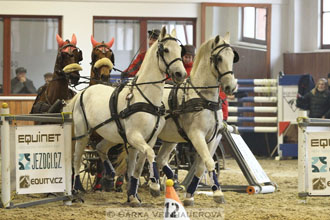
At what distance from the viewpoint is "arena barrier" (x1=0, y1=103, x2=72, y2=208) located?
6.78 meters

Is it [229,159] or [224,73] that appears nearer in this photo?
[224,73]

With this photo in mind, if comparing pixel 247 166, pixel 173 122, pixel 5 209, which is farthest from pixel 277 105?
pixel 5 209

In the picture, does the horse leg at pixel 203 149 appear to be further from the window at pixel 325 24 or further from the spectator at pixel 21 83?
the window at pixel 325 24

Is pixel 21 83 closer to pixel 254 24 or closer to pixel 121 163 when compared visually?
pixel 254 24

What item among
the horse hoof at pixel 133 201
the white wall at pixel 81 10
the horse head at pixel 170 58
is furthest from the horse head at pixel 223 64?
the white wall at pixel 81 10

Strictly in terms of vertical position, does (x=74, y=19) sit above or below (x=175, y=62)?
above

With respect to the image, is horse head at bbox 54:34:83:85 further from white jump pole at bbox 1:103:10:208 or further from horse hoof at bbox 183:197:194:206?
horse hoof at bbox 183:197:194:206

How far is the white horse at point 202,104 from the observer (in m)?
7.08

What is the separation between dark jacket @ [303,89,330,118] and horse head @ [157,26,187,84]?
311 inches

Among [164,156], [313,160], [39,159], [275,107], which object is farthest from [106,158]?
[275,107]

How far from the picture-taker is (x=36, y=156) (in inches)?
275

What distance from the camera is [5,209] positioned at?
6.80 meters

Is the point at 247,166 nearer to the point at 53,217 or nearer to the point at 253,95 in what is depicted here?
the point at 53,217

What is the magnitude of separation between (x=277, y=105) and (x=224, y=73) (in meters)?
7.92
